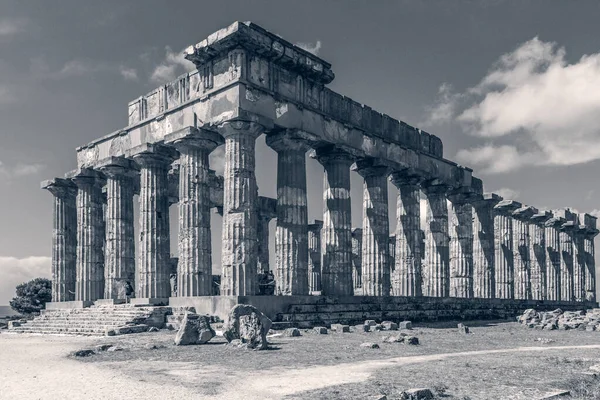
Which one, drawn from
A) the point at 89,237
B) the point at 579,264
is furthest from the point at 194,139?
the point at 579,264

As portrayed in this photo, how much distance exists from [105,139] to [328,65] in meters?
12.2

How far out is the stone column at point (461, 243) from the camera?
121ft

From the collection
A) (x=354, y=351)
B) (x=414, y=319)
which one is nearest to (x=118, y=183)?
(x=414, y=319)

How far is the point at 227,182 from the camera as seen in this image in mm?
23281

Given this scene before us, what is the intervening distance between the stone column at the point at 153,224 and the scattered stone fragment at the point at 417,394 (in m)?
20.0

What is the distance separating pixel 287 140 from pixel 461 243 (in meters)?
16.9

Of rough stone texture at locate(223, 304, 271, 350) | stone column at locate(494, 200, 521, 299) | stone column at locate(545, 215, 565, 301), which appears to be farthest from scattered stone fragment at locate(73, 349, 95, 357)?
stone column at locate(545, 215, 565, 301)

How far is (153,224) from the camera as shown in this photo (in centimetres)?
2752

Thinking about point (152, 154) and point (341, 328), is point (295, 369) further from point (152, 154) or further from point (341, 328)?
point (152, 154)

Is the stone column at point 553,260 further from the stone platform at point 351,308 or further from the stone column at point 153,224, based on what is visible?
the stone column at point 153,224

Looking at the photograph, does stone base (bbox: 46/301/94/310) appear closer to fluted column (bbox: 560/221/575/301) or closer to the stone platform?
the stone platform

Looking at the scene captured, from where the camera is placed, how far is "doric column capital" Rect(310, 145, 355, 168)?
90.7 ft

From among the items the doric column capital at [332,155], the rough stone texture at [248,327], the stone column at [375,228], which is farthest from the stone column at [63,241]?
the rough stone texture at [248,327]

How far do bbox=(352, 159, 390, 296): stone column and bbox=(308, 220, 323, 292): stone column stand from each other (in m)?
8.05
